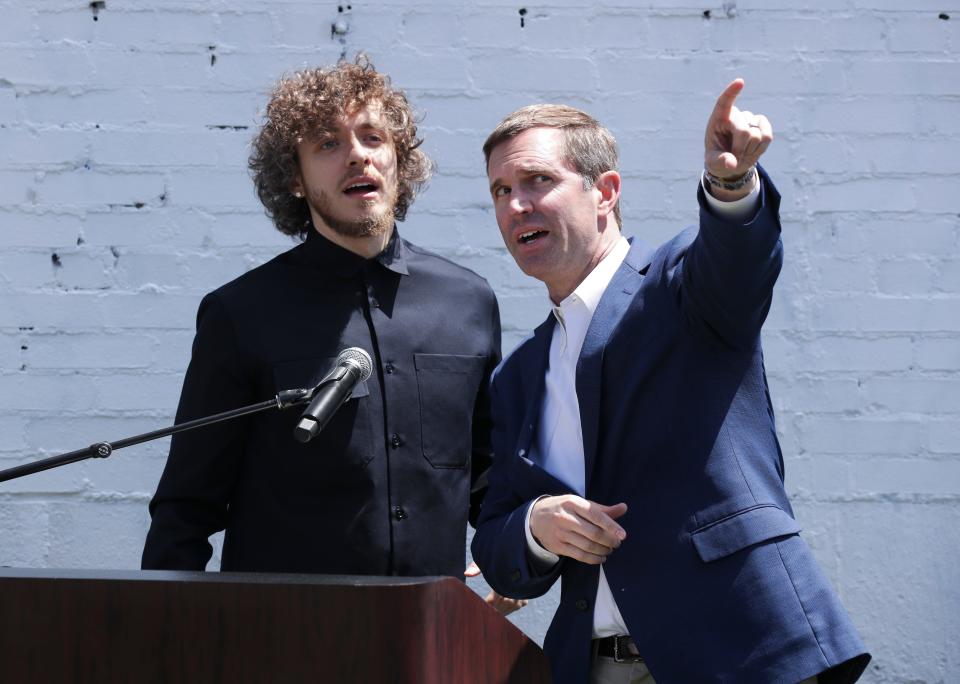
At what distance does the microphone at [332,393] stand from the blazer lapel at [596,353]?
1.00 ft

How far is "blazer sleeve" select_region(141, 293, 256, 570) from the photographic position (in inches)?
83.2

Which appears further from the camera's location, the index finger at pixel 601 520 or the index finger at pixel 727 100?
the index finger at pixel 601 520

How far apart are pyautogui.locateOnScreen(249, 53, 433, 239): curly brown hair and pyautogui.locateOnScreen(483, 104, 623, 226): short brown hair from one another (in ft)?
1.49

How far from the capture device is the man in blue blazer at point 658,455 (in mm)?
1512

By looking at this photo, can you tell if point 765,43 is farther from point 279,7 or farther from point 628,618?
point 628,618

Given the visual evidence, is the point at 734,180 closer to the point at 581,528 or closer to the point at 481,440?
the point at 581,528

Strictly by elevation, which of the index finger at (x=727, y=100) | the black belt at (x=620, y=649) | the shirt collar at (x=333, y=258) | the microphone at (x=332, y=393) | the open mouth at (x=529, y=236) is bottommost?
the black belt at (x=620, y=649)

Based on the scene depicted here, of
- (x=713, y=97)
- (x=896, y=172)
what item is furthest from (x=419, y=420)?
(x=896, y=172)

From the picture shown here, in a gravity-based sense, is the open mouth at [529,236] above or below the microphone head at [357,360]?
above

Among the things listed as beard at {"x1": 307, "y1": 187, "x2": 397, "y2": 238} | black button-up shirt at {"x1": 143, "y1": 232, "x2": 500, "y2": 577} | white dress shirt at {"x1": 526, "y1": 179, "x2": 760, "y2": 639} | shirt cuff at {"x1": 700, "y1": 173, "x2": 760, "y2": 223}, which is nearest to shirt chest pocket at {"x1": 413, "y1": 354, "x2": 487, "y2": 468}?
black button-up shirt at {"x1": 143, "y1": 232, "x2": 500, "y2": 577}

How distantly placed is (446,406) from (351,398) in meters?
0.18

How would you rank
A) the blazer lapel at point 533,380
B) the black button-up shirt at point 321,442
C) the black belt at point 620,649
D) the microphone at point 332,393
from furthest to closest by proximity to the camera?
the black button-up shirt at point 321,442, the blazer lapel at point 533,380, the black belt at point 620,649, the microphone at point 332,393

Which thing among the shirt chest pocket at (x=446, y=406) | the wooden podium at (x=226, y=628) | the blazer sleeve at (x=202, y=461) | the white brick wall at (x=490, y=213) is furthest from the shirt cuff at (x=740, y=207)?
the white brick wall at (x=490, y=213)

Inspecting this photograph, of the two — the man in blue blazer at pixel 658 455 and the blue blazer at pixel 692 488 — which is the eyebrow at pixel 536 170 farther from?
the blue blazer at pixel 692 488
